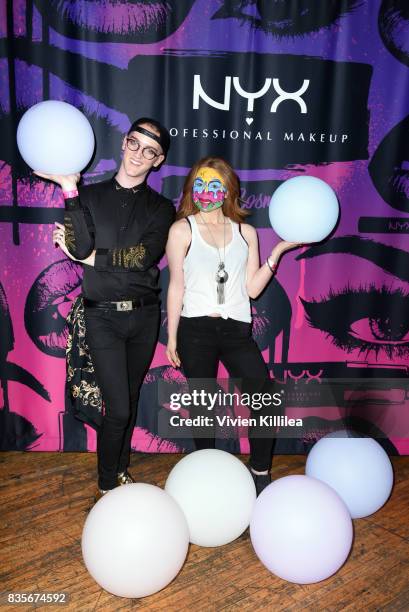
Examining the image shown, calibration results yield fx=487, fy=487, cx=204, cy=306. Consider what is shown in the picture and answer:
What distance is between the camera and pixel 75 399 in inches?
105

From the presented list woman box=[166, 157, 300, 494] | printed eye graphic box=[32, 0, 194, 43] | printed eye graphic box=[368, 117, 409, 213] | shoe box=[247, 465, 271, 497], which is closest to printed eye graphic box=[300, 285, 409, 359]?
printed eye graphic box=[368, 117, 409, 213]

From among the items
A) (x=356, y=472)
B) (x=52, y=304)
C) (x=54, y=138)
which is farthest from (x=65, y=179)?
(x=356, y=472)

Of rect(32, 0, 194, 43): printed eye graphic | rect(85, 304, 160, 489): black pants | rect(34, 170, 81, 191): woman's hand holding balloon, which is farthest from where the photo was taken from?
rect(32, 0, 194, 43): printed eye graphic

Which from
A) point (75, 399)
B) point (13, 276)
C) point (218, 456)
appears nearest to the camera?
point (218, 456)

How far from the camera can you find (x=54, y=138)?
216 cm

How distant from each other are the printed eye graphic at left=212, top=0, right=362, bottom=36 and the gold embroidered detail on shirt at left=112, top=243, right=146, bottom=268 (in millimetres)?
1416

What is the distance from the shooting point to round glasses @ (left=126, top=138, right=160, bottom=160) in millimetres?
2287

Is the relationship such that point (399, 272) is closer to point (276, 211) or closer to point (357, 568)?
point (276, 211)

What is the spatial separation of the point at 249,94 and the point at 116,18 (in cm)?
82

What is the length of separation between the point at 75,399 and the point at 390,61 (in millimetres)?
2597

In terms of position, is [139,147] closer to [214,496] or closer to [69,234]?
[69,234]

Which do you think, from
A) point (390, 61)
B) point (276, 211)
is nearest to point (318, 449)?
point (276, 211)

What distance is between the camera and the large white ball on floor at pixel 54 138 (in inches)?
85.0

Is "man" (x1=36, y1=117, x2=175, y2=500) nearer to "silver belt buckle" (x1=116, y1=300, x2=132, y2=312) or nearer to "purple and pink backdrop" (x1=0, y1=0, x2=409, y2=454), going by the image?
"silver belt buckle" (x1=116, y1=300, x2=132, y2=312)
